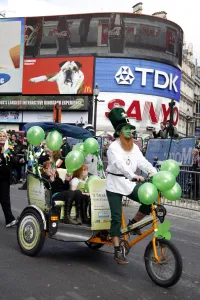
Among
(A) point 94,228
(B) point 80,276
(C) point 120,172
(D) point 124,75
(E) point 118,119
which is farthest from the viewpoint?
(D) point 124,75

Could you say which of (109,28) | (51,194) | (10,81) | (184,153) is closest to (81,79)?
(109,28)

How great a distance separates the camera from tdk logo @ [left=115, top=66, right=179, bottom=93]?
44625 mm

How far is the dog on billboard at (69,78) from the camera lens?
44.8 m

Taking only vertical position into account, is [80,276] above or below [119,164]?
below

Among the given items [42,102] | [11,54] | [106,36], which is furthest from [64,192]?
[11,54]

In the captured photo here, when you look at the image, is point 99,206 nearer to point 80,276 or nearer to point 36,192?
point 80,276

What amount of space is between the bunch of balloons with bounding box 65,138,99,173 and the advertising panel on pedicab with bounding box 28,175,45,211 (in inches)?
18.9

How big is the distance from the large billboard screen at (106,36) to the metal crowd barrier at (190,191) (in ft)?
110

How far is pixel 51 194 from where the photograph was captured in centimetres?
598

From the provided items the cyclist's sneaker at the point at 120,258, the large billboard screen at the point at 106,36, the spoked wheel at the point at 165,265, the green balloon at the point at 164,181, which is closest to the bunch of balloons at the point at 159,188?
the green balloon at the point at 164,181

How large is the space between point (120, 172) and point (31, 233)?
163 cm

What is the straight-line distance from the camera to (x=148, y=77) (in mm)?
45656

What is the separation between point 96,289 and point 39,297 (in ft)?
2.11

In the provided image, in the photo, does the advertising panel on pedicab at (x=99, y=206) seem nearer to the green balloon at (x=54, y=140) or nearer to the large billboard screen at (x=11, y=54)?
the green balloon at (x=54, y=140)
